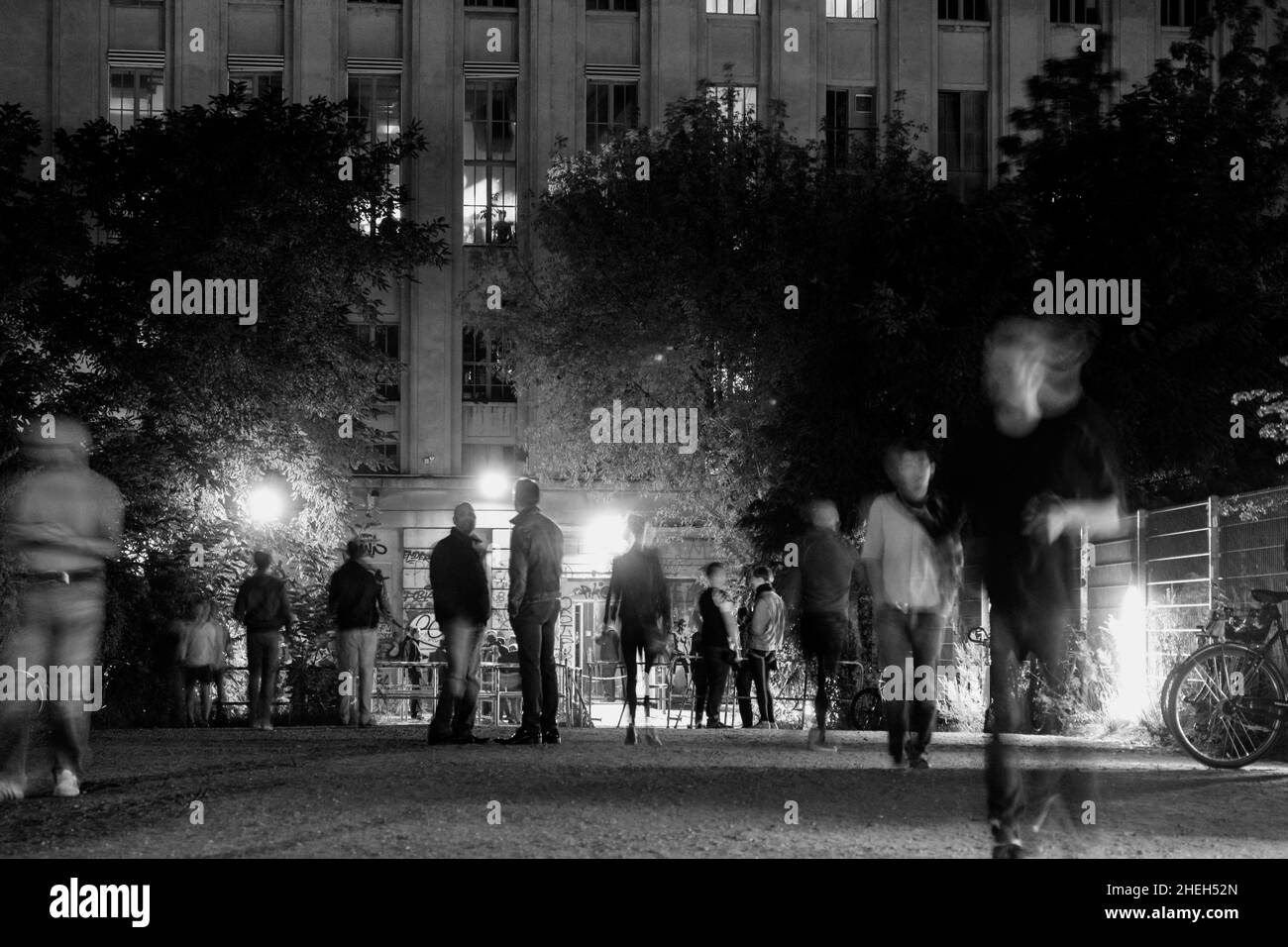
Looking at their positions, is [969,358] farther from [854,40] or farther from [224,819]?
[854,40]

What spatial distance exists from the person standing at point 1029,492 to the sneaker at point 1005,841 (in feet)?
0.46

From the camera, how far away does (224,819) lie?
10016mm

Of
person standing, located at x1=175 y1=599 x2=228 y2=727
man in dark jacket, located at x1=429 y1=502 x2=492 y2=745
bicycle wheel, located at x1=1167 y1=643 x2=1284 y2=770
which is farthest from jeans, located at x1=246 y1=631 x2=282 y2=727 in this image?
bicycle wheel, located at x1=1167 y1=643 x2=1284 y2=770

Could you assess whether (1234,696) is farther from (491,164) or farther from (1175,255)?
(491,164)

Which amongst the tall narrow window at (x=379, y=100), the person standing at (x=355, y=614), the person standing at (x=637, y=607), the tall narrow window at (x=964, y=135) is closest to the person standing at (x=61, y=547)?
the person standing at (x=637, y=607)

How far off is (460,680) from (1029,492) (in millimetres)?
9023

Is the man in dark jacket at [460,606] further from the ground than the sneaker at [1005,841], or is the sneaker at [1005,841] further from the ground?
the man in dark jacket at [460,606]

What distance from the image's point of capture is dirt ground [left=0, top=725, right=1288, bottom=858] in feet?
28.7

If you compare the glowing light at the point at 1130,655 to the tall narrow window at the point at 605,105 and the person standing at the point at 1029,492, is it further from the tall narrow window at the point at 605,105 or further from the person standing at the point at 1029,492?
the tall narrow window at the point at 605,105

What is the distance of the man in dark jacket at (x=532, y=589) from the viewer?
50.0 feet

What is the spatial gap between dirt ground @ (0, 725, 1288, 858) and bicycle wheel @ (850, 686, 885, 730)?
24.3ft

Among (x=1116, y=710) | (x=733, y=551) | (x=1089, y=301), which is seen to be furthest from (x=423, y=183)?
(x=1116, y=710)

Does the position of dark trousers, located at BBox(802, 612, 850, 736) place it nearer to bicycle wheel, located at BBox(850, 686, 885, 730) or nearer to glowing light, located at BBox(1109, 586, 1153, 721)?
glowing light, located at BBox(1109, 586, 1153, 721)
